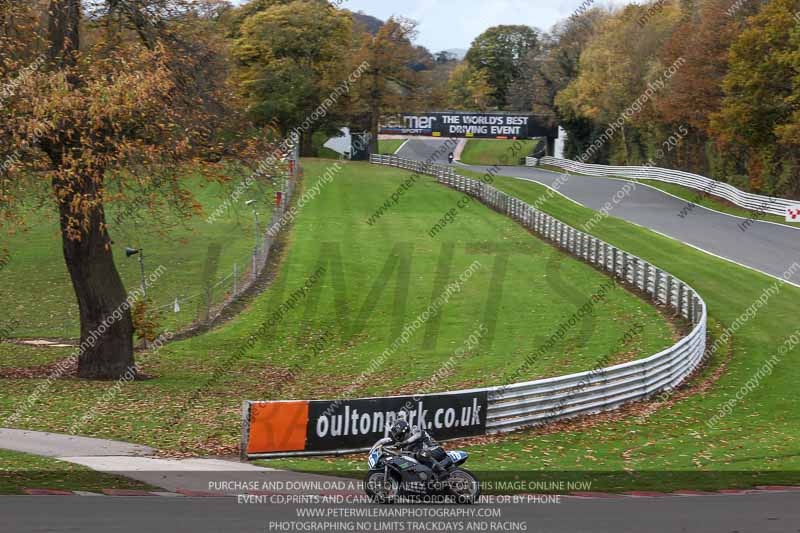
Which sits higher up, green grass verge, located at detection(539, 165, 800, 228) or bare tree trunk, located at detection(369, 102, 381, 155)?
bare tree trunk, located at detection(369, 102, 381, 155)

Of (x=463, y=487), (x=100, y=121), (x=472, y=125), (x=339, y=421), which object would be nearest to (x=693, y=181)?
(x=472, y=125)

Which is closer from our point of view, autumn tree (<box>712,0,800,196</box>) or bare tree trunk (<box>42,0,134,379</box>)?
bare tree trunk (<box>42,0,134,379</box>)

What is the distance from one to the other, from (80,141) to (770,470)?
14.7 meters

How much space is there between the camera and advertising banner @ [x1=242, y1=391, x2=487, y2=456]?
15727mm

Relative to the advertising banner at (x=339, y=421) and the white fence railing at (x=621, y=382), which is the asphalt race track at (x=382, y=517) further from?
the white fence railing at (x=621, y=382)

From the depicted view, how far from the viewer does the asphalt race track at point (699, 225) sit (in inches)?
1546

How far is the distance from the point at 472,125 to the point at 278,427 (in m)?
76.5

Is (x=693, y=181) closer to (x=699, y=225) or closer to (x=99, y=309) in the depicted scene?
(x=699, y=225)

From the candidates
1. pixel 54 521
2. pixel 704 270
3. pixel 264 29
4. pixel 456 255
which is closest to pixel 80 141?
pixel 54 521

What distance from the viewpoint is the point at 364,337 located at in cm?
2808

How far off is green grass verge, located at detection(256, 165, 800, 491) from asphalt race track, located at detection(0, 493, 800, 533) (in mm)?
1847

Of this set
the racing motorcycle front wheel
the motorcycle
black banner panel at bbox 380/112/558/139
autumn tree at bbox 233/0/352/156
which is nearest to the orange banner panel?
the motorcycle

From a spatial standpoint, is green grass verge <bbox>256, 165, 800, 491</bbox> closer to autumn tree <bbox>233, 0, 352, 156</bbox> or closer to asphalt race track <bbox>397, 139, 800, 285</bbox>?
asphalt race track <bbox>397, 139, 800, 285</bbox>

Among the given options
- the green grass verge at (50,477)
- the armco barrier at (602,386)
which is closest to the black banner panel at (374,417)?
the armco barrier at (602,386)
